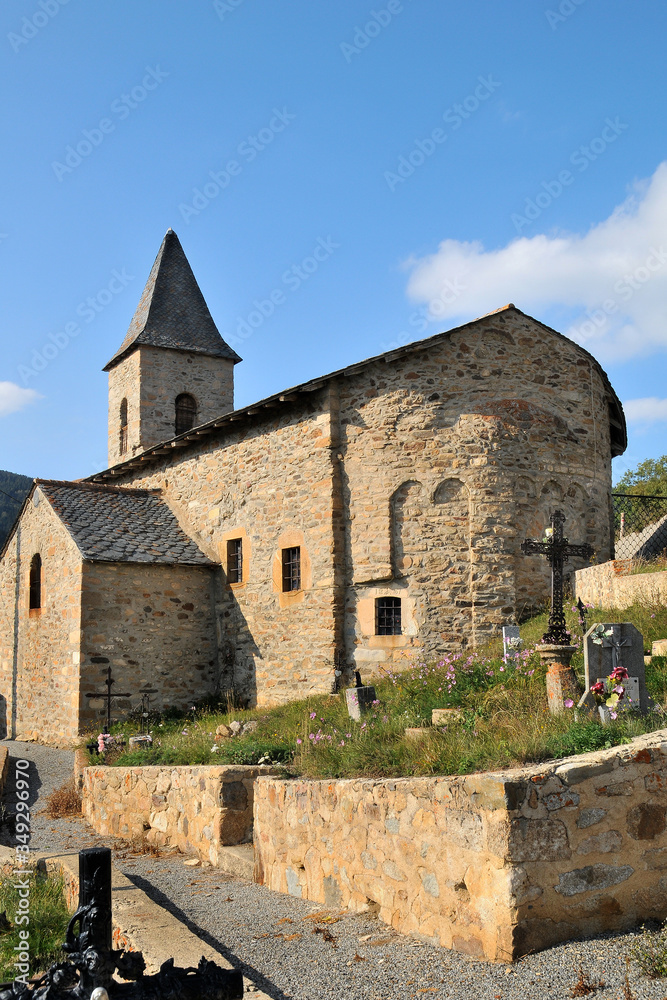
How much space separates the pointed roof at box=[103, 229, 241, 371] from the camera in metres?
26.4

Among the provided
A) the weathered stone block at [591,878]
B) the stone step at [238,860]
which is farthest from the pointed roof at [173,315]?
the weathered stone block at [591,878]

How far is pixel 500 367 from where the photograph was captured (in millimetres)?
14289

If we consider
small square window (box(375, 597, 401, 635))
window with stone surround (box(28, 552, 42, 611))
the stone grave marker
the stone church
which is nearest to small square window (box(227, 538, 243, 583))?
the stone church

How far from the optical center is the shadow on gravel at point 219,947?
4.56 meters

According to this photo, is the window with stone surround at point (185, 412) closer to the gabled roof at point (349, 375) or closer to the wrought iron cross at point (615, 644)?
the gabled roof at point (349, 375)

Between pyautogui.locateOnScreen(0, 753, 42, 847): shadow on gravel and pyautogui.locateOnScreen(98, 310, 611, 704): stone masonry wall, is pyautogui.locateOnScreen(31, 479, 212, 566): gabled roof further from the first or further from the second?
pyautogui.locateOnScreen(0, 753, 42, 847): shadow on gravel

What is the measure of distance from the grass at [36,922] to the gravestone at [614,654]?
420 cm

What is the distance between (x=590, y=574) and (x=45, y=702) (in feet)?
36.5

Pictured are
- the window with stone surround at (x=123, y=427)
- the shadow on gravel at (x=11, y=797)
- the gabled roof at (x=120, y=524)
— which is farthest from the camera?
the window with stone surround at (x=123, y=427)

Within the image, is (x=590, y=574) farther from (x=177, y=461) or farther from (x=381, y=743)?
(x=177, y=461)

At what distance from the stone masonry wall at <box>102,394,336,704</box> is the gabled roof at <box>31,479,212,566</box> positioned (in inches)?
26.3

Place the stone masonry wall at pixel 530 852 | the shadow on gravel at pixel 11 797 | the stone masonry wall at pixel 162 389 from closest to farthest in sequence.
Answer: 1. the stone masonry wall at pixel 530 852
2. the shadow on gravel at pixel 11 797
3. the stone masonry wall at pixel 162 389

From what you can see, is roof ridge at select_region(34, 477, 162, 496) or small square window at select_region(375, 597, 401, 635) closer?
small square window at select_region(375, 597, 401, 635)

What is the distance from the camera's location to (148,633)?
16.1 m
